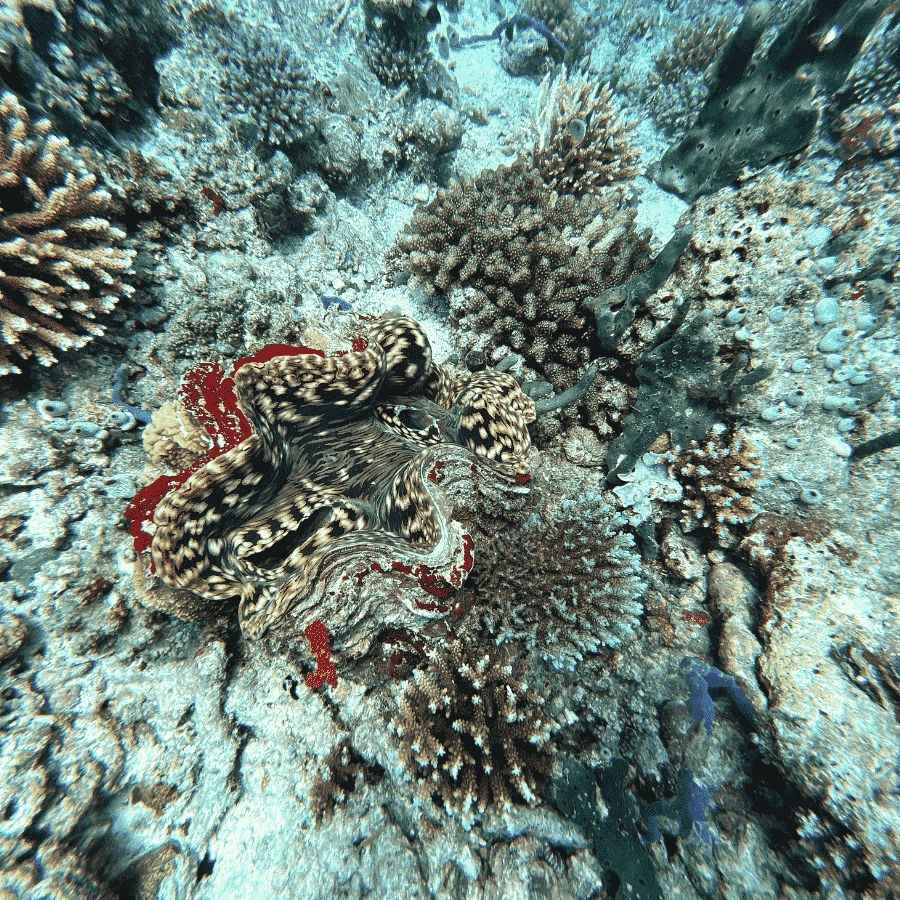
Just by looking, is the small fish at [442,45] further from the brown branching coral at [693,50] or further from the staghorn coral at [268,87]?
the brown branching coral at [693,50]

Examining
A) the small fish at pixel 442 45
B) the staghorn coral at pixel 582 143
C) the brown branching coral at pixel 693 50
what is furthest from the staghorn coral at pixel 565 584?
the small fish at pixel 442 45

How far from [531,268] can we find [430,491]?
6.00 feet

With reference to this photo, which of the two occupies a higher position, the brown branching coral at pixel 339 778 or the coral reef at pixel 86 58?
the coral reef at pixel 86 58

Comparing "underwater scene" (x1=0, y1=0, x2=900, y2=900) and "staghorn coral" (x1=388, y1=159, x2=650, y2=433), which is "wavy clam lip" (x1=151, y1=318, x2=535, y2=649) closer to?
"underwater scene" (x1=0, y1=0, x2=900, y2=900)

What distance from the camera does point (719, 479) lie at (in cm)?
226

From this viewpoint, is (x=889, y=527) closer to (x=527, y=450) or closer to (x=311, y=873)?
(x=527, y=450)

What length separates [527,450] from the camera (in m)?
1.83

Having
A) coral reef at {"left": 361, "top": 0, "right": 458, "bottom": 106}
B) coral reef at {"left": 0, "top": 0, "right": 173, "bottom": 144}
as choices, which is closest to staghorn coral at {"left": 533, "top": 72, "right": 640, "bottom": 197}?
coral reef at {"left": 361, "top": 0, "right": 458, "bottom": 106}

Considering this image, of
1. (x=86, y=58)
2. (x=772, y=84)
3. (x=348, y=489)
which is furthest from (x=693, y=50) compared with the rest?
(x=348, y=489)

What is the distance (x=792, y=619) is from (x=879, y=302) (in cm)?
189

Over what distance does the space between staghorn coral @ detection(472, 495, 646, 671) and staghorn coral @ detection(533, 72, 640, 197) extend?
2769 millimetres

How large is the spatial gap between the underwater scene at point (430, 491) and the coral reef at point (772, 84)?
2 cm

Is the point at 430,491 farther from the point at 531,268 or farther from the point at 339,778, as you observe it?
the point at 531,268

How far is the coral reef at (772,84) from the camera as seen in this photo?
2.24m
